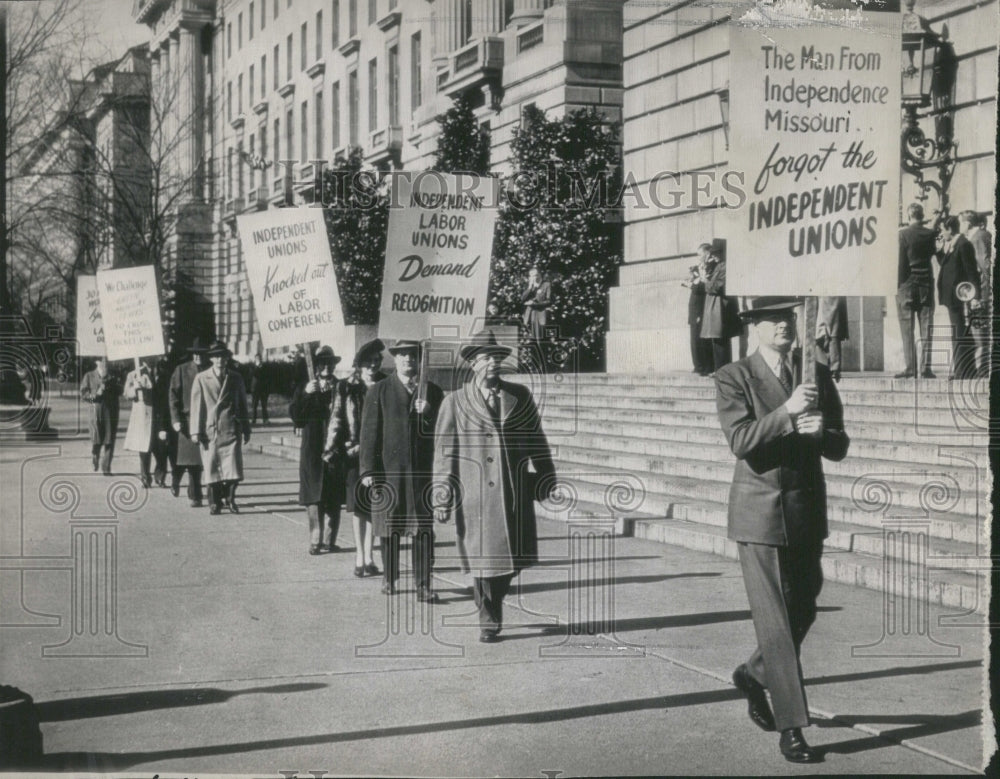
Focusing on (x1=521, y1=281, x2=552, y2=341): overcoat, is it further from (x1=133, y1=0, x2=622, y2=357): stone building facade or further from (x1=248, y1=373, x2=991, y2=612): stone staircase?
(x1=248, y1=373, x2=991, y2=612): stone staircase

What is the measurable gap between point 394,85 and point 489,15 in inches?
209

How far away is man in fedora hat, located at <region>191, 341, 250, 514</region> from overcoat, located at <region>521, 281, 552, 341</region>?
34.7 feet

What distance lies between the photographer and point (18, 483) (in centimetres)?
1777

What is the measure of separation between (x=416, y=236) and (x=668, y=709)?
401 centimetres

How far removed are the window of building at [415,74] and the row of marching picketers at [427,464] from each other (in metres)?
23.5

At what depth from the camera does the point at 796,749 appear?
5.31 meters

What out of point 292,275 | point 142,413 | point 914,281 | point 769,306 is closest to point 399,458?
point 292,275

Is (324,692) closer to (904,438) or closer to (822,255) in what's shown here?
(822,255)

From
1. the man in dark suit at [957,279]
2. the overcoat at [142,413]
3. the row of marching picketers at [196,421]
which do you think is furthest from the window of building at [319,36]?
the man in dark suit at [957,279]

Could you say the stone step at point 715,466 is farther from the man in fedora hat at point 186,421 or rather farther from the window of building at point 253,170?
the window of building at point 253,170

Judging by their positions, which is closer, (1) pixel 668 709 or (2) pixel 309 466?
(1) pixel 668 709

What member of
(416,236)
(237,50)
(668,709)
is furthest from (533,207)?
(668,709)

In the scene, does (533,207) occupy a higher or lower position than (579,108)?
lower

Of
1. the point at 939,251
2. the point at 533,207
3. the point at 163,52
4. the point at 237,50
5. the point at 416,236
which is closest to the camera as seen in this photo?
the point at 416,236
